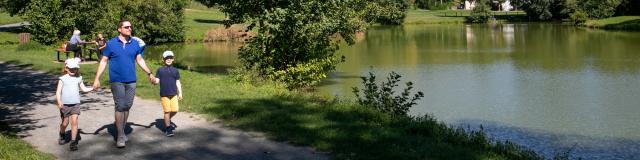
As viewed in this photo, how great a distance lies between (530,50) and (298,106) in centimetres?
3609

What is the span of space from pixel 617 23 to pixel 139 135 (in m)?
77.1

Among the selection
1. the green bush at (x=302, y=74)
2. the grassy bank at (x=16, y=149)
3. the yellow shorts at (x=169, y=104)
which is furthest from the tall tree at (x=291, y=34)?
the grassy bank at (x=16, y=149)

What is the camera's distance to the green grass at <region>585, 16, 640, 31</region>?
7112 centimetres

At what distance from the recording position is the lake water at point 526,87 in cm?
1644

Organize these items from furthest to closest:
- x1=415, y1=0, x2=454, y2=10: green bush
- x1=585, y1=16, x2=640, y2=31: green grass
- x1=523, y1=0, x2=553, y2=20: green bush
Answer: x1=415, y1=0, x2=454, y2=10: green bush
x1=523, y1=0, x2=553, y2=20: green bush
x1=585, y1=16, x2=640, y2=31: green grass

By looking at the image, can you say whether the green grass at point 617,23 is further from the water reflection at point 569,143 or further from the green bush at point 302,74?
the water reflection at point 569,143

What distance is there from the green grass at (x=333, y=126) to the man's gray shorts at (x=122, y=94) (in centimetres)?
219

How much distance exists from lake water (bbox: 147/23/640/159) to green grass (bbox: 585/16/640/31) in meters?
26.1

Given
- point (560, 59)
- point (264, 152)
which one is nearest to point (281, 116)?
point (264, 152)

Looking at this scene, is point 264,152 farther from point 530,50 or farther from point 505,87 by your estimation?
point 530,50

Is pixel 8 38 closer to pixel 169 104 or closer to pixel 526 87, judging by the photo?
pixel 526 87

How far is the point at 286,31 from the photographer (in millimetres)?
20375

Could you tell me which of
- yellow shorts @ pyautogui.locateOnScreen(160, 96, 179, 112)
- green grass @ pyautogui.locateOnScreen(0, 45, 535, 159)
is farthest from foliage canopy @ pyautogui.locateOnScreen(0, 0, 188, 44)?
yellow shorts @ pyautogui.locateOnScreen(160, 96, 179, 112)

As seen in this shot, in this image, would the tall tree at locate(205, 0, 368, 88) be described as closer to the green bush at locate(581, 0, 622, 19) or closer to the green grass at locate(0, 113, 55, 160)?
the green grass at locate(0, 113, 55, 160)
